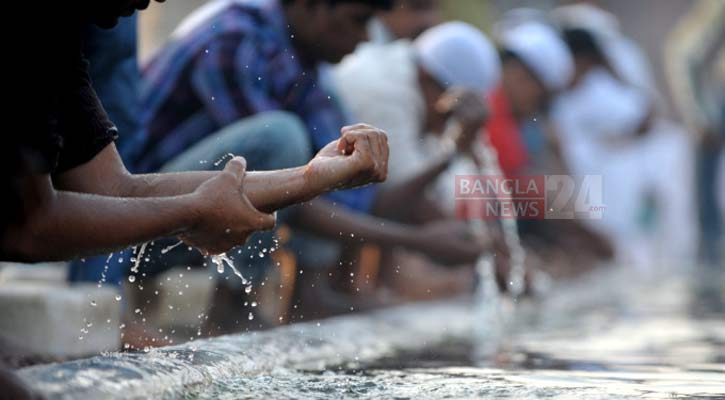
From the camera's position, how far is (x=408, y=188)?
21.3 ft

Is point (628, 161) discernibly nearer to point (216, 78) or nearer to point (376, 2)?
point (376, 2)

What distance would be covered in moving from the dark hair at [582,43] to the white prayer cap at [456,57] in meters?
4.39

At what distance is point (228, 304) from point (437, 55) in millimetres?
2102

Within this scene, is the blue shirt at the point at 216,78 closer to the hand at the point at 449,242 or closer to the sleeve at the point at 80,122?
the hand at the point at 449,242

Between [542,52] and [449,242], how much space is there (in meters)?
3.66

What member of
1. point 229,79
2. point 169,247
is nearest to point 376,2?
point 229,79

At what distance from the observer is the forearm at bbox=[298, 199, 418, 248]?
5.20 metres

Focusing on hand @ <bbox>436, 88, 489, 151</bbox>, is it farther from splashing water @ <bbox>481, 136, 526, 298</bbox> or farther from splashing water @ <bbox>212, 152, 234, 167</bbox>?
splashing water @ <bbox>212, 152, 234, 167</bbox>

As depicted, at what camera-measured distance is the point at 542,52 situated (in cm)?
980

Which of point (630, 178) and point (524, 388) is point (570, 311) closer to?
point (524, 388)

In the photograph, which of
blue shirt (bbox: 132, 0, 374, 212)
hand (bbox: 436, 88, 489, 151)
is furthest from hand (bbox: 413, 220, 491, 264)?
blue shirt (bbox: 132, 0, 374, 212)

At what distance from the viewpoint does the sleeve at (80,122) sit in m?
3.08

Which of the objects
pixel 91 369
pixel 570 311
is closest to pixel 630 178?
pixel 570 311

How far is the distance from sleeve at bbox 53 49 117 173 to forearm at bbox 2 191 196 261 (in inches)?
10.9
